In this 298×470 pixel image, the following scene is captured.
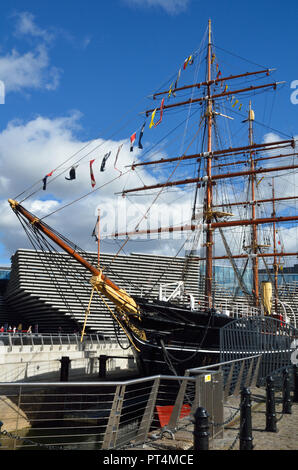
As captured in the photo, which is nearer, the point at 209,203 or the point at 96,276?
the point at 96,276

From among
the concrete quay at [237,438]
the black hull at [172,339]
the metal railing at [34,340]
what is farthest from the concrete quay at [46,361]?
the concrete quay at [237,438]

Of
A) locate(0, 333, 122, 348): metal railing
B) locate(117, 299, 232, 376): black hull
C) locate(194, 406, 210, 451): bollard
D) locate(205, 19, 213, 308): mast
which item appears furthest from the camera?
locate(205, 19, 213, 308): mast

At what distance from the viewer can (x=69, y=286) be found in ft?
118

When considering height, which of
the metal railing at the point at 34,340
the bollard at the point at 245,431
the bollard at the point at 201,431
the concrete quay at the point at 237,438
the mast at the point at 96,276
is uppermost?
the mast at the point at 96,276

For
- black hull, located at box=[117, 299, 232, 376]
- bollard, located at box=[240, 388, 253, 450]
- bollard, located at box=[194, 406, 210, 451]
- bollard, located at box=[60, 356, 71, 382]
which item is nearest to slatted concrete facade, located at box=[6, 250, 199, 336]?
bollard, located at box=[60, 356, 71, 382]

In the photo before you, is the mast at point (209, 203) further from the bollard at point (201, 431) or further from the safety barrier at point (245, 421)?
the bollard at point (201, 431)

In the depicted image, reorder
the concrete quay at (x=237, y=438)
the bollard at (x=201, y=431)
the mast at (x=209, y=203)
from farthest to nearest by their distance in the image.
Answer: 1. the mast at (x=209, y=203)
2. the concrete quay at (x=237, y=438)
3. the bollard at (x=201, y=431)

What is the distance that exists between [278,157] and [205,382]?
1089 inches

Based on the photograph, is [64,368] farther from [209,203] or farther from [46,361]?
[209,203]

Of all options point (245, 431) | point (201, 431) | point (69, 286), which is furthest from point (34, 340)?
point (201, 431)

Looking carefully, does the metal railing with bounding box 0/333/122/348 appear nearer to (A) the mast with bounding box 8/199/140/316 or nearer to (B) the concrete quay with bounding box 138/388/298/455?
(A) the mast with bounding box 8/199/140/316

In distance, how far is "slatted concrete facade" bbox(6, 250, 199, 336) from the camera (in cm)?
3497

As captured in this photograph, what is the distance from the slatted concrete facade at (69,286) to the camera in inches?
1377
